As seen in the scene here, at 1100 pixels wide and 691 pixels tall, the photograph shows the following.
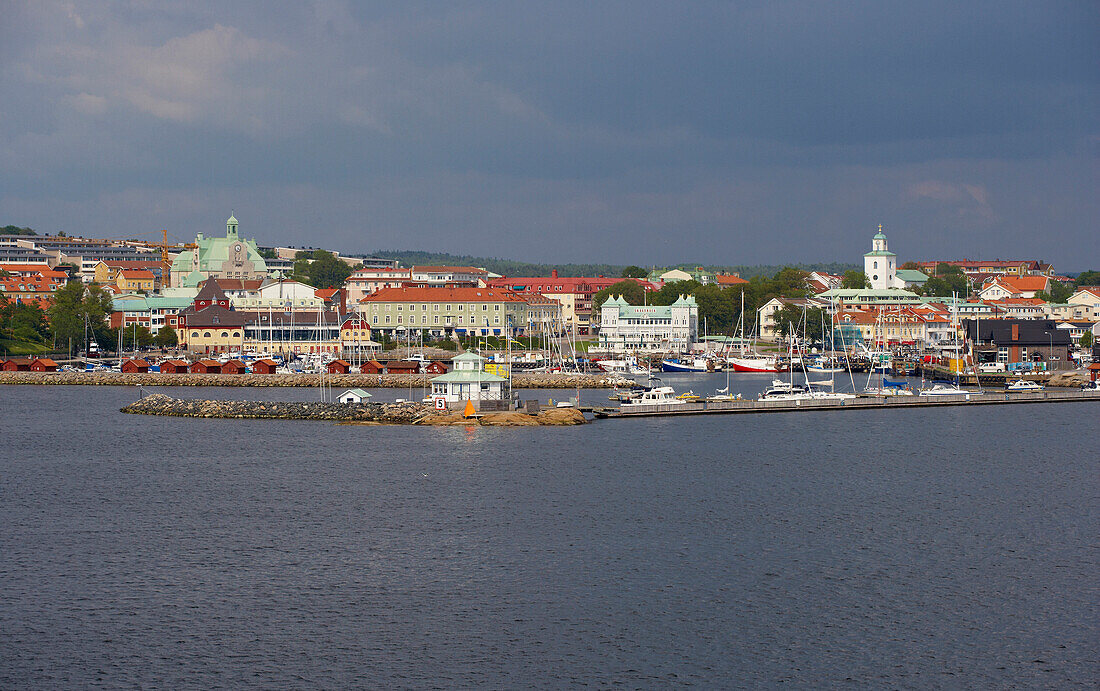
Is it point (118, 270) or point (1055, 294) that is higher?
point (118, 270)

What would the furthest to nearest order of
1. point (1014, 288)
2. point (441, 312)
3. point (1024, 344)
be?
point (1014, 288) → point (441, 312) → point (1024, 344)

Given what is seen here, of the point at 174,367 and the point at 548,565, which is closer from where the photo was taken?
the point at 548,565

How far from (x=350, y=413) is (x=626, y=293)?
6277cm

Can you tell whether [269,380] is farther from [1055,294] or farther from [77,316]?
[1055,294]

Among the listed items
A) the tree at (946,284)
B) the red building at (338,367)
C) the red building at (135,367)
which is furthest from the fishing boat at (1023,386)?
the tree at (946,284)

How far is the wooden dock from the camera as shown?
3900cm

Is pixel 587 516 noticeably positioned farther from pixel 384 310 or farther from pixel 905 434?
pixel 384 310

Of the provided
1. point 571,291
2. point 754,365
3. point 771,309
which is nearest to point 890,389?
point 754,365

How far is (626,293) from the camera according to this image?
328 feet

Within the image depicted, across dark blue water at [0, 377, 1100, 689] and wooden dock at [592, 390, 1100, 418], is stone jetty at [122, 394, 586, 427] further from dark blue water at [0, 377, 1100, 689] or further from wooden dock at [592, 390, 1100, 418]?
dark blue water at [0, 377, 1100, 689]

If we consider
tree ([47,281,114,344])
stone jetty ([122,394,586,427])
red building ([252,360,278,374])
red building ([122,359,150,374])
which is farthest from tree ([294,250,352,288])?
stone jetty ([122,394,586,427])

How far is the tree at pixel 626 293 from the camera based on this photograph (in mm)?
99250

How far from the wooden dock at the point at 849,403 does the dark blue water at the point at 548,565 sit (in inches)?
269

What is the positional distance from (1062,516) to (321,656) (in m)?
14.4
